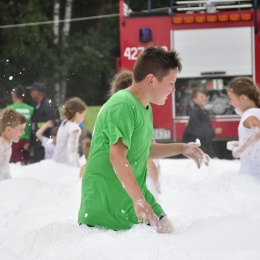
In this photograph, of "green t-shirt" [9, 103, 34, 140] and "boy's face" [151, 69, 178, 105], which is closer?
"boy's face" [151, 69, 178, 105]

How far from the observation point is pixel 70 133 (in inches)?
406

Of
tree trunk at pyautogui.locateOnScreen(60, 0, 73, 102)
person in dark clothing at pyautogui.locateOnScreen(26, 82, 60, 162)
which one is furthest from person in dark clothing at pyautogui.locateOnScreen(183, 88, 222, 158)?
tree trunk at pyautogui.locateOnScreen(60, 0, 73, 102)

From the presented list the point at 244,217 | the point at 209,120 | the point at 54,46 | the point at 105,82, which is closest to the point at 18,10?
the point at 54,46

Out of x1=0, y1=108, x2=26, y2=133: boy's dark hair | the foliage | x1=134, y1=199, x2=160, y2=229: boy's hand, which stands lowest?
x1=134, y1=199, x2=160, y2=229: boy's hand

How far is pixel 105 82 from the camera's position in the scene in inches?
882

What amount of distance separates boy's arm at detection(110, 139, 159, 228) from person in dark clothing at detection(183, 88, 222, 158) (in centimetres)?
834

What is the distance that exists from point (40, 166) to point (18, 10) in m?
13.1

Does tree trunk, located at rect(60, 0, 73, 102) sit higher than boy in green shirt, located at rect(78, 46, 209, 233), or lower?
higher

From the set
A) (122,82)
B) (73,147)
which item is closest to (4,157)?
(122,82)

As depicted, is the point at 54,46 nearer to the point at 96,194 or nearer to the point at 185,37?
the point at 185,37

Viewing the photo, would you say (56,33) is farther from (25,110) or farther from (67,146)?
(67,146)

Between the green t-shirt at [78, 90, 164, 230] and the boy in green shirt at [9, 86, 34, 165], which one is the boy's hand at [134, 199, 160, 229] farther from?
the boy in green shirt at [9, 86, 34, 165]

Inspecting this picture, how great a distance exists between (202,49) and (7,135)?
6.65 m

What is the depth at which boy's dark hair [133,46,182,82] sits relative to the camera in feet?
15.7
